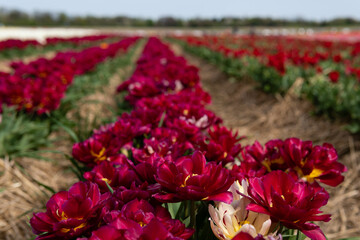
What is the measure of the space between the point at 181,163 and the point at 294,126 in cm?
395

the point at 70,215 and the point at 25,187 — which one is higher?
the point at 70,215

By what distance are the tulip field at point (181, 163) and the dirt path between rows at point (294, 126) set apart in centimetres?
2

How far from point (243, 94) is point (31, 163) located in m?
4.50

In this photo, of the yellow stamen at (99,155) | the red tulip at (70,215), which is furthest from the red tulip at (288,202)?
the yellow stamen at (99,155)

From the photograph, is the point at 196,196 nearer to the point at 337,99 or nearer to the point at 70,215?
the point at 70,215

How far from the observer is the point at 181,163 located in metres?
0.99

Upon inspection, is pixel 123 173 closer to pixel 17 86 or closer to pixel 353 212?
pixel 353 212

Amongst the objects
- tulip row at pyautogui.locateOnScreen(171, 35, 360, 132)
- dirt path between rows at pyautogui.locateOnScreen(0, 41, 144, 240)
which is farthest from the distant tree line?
dirt path between rows at pyautogui.locateOnScreen(0, 41, 144, 240)

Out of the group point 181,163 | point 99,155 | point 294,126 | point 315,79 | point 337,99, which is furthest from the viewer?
point 315,79

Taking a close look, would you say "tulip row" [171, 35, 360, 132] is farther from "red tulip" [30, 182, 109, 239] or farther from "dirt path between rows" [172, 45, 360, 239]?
"red tulip" [30, 182, 109, 239]

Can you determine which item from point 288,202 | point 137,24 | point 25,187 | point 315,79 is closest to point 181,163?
point 288,202

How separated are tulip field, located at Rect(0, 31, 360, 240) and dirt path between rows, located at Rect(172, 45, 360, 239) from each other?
2 cm

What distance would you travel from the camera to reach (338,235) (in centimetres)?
233

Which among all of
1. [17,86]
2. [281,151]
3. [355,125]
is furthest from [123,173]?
[355,125]
